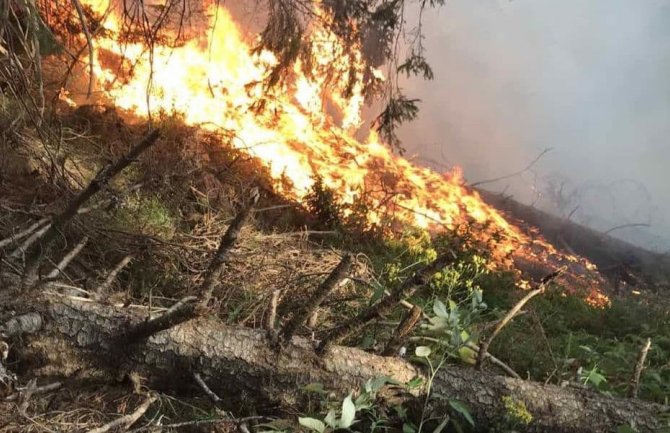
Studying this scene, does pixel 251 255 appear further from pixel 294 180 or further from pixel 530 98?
pixel 530 98

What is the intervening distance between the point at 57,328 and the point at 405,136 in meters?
8.78

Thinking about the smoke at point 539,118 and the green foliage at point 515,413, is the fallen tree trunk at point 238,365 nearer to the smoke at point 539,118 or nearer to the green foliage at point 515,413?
the green foliage at point 515,413

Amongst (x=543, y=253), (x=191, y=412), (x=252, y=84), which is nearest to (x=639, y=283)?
(x=543, y=253)

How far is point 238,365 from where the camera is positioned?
7.74 ft

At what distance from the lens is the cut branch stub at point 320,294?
2.06 metres

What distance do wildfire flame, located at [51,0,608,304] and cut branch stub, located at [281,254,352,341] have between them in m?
4.38

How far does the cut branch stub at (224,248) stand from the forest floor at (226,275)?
1.63 ft

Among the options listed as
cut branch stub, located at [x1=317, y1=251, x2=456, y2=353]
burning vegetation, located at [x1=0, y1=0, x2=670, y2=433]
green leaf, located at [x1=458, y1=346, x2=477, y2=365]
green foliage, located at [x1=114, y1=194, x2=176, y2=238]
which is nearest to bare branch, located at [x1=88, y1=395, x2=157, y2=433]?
burning vegetation, located at [x1=0, y1=0, x2=670, y2=433]

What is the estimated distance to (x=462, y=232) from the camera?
6160mm

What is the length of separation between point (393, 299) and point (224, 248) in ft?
2.29

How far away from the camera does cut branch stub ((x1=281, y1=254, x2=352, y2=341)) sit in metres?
2.06

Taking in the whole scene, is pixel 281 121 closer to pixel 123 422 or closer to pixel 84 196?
A: pixel 84 196

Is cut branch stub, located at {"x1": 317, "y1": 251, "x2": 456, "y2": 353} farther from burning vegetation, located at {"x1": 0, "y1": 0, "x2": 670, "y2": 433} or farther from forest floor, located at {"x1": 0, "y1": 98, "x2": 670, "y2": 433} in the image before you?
forest floor, located at {"x1": 0, "y1": 98, "x2": 670, "y2": 433}

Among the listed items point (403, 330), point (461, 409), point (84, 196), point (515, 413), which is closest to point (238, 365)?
point (403, 330)
